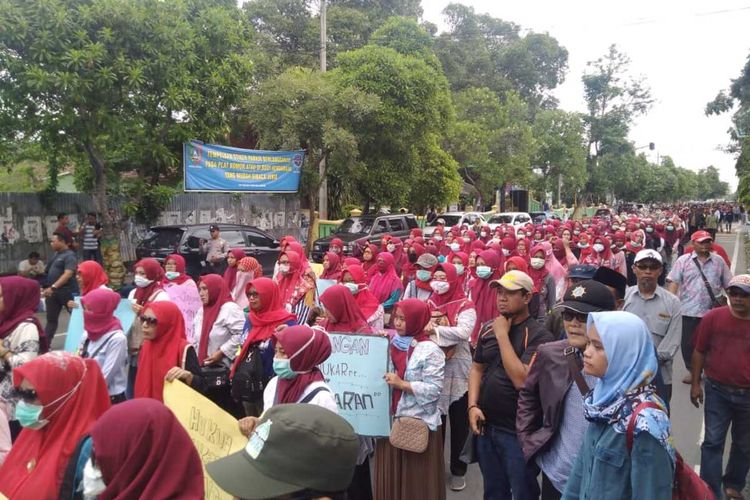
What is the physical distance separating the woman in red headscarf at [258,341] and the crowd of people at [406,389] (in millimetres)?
15

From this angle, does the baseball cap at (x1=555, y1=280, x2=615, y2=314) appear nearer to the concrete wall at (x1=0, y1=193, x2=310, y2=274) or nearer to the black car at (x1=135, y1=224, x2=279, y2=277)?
the black car at (x1=135, y1=224, x2=279, y2=277)

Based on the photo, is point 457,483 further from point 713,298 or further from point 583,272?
point 713,298

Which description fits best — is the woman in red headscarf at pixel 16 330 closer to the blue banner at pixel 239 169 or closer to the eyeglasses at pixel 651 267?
the eyeglasses at pixel 651 267

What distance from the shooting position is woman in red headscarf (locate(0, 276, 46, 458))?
3750 millimetres

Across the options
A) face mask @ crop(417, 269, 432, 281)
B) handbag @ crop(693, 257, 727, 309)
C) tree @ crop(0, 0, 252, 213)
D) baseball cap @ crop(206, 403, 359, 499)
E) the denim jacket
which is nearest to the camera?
baseball cap @ crop(206, 403, 359, 499)

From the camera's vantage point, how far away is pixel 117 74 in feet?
39.1

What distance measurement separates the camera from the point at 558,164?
131ft

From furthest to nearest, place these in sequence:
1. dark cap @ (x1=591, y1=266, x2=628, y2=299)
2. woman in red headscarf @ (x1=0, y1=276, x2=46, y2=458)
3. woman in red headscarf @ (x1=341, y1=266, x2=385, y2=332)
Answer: woman in red headscarf @ (x1=341, y1=266, x2=385, y2=332) → dark cap @ (x1=591, y1=266, x2=628, y2=299) → woman in red headscarf @ (x1=0, y1=276, x2=46, y2=458)

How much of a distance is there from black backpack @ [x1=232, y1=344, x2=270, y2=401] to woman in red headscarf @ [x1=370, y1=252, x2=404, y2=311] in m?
3.71

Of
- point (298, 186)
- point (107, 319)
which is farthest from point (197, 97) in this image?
point (107, 319)

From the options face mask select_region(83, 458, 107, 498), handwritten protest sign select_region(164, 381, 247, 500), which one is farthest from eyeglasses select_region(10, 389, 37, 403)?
handwritten protest sign select_region(164, 381, 247, 500)

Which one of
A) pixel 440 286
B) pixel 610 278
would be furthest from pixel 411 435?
pixel 610 278

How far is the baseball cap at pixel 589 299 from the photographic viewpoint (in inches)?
125

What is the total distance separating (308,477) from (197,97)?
12.9 m
